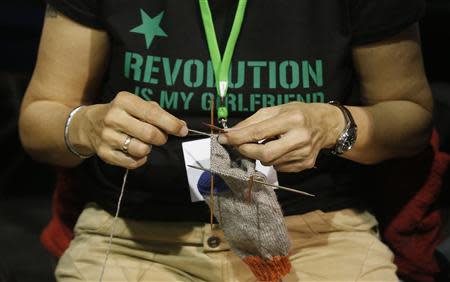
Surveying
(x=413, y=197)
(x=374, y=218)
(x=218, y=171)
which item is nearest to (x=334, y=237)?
(x=374, y=218)

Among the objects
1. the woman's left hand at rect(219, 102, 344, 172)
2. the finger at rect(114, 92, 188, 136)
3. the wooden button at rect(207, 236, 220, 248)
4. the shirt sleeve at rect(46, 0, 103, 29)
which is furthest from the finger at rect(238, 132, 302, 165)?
the shirt sleeve at rect(46, 0, 103, 29)

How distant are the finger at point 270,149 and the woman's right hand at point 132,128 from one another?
10 cm

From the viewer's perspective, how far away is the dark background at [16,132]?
1.65 m

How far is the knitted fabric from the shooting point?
1060mm

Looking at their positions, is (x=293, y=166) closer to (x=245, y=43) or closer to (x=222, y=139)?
(x=222, y=139)

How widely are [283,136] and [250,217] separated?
0.14m

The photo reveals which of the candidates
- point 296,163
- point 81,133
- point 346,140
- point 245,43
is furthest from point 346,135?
point 81,133

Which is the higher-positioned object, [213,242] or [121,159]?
[121,159]

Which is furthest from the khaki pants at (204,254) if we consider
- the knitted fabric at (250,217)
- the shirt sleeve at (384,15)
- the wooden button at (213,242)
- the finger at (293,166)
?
the shirt sleeve at (384,15)

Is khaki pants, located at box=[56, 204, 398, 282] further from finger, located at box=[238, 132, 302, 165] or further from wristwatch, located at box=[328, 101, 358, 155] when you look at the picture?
finger, located at box=[238, 132, 302, 165]

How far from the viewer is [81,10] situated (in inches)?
49.4

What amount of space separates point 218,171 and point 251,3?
1.12 ft

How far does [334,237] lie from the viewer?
1333 millimetres

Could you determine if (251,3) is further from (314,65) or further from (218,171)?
(218,171)
